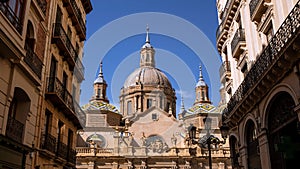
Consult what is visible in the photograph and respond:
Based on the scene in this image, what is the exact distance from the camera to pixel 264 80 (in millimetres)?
11492

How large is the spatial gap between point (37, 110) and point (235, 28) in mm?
10906

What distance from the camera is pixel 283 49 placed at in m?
9.45

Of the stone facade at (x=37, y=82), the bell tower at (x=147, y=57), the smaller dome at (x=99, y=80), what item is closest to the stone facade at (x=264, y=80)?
the stone facade at (x=37, y=82)

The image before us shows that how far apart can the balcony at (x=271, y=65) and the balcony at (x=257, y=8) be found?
196cm

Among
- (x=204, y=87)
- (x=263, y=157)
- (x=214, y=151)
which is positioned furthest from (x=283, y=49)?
(x=204, y=87)

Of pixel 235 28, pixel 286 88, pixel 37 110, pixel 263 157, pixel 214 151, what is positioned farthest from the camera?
pixel 214 151

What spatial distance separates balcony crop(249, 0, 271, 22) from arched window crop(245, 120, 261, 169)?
4503 millimetres

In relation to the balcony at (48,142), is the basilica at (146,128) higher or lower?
higher

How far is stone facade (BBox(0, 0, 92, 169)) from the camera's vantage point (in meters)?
8.95

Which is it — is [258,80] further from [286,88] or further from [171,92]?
[171,92]

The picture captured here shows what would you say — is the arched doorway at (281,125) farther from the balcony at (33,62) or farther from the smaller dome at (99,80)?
the smaller dome at (99,80)

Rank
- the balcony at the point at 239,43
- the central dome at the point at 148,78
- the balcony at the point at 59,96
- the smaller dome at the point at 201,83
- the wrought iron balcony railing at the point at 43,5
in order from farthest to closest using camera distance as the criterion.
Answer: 1. the central dome at the point at 148,78
2. the smaller dome at the point at 201,83
3. the balcony at the point at 239,43
4. the balcony at the point at 59,96
5. the wrought iron balcony railing at the point at 43,5

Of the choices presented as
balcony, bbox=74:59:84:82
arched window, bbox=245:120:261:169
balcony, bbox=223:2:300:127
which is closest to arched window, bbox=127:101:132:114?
balcony, bbox=74:59:84:82

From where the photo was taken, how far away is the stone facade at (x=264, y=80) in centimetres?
963
